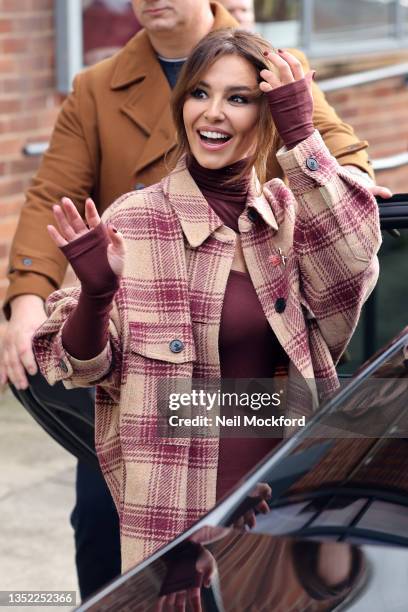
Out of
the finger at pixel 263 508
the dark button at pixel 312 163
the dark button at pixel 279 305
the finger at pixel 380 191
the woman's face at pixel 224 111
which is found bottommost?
the finger at pixel 263 508

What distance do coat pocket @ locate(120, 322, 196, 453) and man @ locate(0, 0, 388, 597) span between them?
709 millimetres

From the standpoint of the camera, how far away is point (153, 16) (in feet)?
11.0

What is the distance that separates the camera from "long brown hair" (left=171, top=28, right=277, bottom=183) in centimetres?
273

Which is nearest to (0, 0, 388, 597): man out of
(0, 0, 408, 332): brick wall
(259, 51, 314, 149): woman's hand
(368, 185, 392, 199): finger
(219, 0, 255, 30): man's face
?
(368, 185, 392, 199): finger

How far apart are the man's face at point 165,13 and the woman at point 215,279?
585 millimetres

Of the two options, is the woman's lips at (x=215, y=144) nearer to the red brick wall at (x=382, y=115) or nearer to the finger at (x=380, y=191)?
the finger at (x=380, y=191)

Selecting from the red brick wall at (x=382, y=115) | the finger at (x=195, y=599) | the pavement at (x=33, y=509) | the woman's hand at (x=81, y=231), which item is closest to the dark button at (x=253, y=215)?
the woman's hand at (x=81, y=231)

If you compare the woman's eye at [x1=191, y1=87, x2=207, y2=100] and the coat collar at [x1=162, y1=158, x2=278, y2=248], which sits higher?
the woman's eye at [x1=191, y1=87, x2=207, y2=100]

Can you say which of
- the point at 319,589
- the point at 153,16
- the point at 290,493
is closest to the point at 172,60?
the point at 153,16

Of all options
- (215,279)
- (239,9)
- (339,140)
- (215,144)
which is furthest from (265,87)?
(239,9)

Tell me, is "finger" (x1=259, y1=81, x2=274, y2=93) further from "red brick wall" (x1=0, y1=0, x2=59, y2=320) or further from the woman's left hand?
"red brick wall" (x1=0, y1=0, x2=59, y2=320)

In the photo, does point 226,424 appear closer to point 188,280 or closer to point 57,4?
point 188,280

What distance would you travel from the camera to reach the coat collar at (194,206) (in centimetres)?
271

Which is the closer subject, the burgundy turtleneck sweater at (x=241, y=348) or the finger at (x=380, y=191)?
the burgundy turtleneck sweater at (x=241, y=348)
